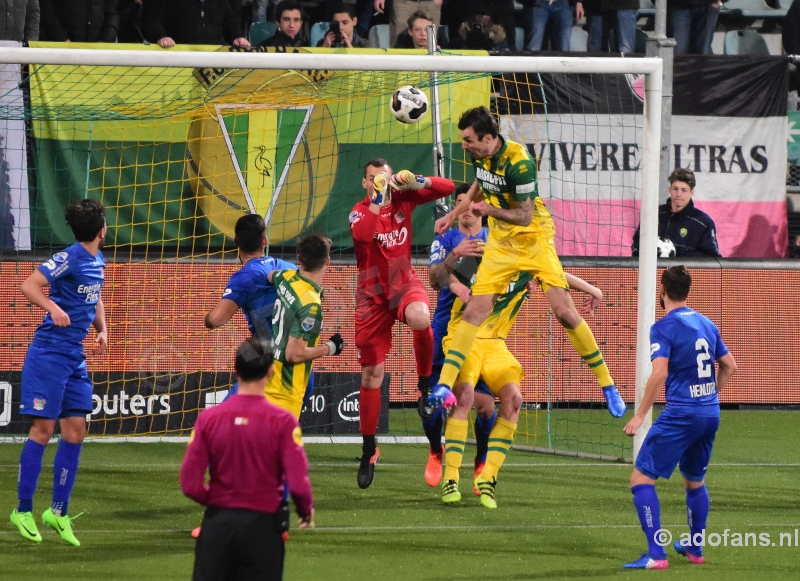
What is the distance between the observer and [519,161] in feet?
26.3

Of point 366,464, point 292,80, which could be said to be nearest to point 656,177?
point 366,464

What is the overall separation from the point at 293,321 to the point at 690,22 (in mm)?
10937

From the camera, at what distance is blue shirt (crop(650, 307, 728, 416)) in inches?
260

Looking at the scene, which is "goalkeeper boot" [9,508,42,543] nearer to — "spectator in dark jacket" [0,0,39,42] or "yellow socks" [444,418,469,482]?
"yellow socks" [444,418,469,482]

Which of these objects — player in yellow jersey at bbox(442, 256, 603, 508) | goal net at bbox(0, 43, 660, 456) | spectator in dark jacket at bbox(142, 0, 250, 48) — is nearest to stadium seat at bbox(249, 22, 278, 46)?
spectator in dark jacket at bbox(142, 0, 250, 48)

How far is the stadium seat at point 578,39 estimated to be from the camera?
16078mm

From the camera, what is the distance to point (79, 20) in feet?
44.7

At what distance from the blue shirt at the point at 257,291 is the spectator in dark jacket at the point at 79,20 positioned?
720 cm

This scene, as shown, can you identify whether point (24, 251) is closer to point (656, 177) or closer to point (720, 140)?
point (656, 177)

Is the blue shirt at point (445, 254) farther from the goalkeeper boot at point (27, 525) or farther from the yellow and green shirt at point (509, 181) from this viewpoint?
the goalkeeper boot at point (27, 525)

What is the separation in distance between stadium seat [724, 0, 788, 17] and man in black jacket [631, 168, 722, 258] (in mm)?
5299

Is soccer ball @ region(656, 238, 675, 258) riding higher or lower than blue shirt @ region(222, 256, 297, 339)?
higher

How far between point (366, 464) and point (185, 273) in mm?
4082

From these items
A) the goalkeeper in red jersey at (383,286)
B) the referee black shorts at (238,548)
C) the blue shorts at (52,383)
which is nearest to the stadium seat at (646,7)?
the goalkeeper in red jersey at (383,286)
